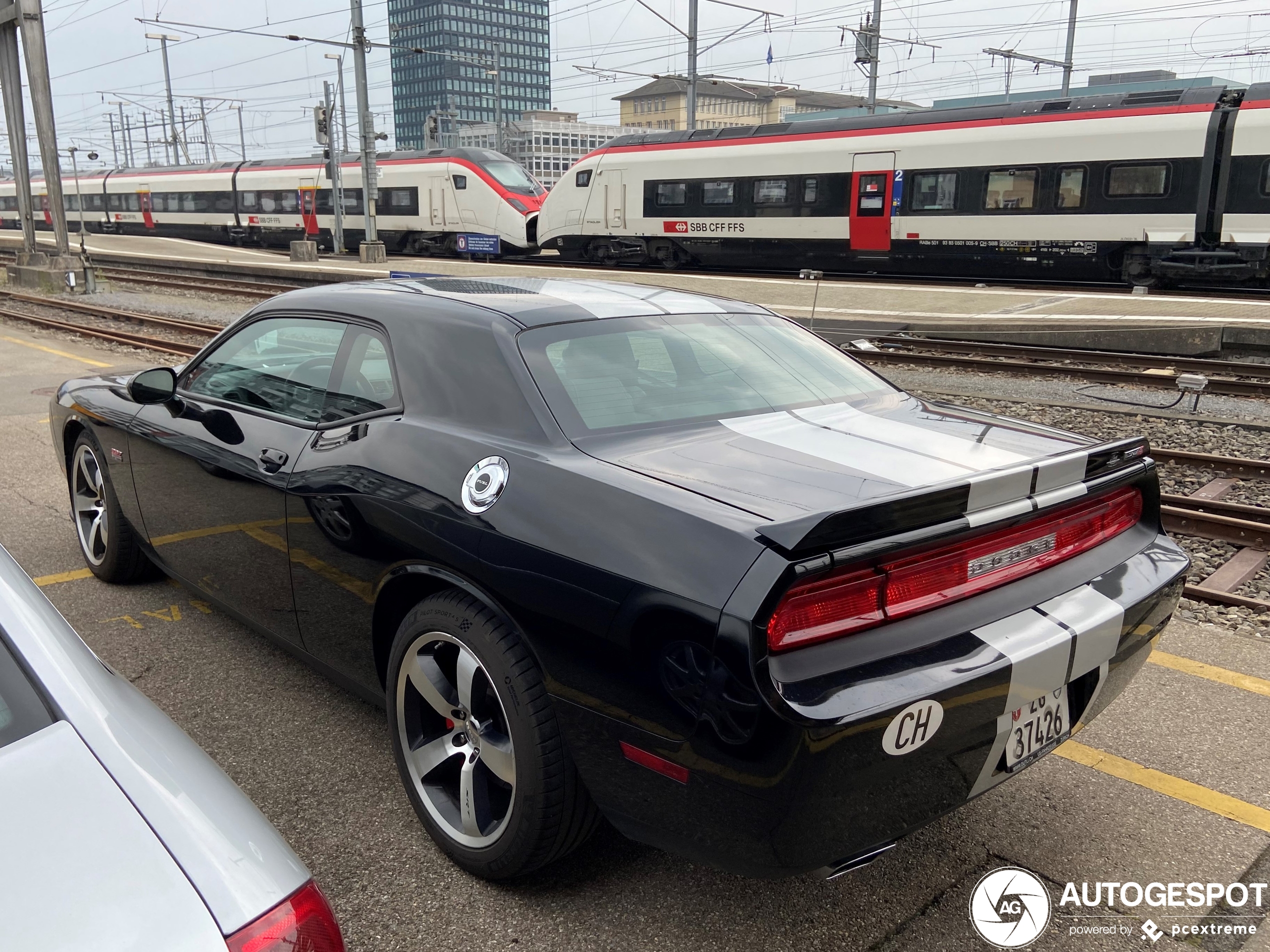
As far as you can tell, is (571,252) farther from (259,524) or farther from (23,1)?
(259,524)

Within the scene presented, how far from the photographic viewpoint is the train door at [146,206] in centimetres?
3953

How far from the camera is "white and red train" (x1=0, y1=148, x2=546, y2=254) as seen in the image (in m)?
27.7

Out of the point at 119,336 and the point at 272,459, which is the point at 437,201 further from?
the point at 272,459

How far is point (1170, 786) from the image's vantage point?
9.43 feet

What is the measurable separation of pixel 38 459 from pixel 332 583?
5.21 m

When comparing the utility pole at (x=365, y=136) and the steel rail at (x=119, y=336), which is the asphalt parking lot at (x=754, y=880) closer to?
the steel rail at (x=119, y=336)

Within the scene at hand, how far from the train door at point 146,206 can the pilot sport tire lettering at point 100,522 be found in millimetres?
40184

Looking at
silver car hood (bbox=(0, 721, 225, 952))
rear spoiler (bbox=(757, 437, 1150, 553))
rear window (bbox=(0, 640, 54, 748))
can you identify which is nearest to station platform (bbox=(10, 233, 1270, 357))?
rear spoiler (bbox=(757, 437, 1150, 553))

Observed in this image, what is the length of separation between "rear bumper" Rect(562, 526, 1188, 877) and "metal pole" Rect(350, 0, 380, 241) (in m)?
25.9

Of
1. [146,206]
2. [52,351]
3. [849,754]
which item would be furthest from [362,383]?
[146,206]

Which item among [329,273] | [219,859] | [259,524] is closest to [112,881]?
[219,859]

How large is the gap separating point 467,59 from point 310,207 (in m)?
7.30

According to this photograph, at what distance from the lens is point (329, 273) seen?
20938mm

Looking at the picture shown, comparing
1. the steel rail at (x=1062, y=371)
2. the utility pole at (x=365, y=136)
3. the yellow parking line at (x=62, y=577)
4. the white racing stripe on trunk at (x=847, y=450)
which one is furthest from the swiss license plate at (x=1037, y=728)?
the utility pole at (x=365, y=136)
